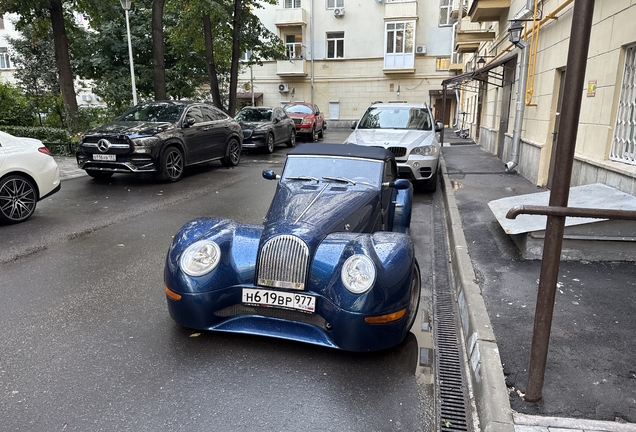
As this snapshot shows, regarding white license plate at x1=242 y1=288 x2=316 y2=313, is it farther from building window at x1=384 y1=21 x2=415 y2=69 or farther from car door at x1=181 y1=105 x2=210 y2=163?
building window at x1=384 y1=21 x2=415 y2=69

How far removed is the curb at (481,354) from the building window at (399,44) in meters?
32.2

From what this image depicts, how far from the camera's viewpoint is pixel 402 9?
111ft

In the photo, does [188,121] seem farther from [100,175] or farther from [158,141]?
[100,175]

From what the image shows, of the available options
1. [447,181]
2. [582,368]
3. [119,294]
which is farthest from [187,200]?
[582,368]

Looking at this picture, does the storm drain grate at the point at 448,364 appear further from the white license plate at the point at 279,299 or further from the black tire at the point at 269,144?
the black tire at the point at 269,144

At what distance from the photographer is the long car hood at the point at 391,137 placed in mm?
9130

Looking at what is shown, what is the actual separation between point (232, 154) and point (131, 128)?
3.79m

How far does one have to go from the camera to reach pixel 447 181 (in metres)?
10.0

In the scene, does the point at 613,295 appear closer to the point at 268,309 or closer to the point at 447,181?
the point at 268,309

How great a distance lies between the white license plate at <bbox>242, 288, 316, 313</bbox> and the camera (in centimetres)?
324

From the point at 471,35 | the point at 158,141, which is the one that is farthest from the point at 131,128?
the point at 471,35

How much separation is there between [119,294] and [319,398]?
8.35 ft

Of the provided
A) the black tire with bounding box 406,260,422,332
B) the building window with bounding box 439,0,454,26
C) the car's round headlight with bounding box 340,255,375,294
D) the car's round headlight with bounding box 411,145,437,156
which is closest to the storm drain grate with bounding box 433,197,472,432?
the black tire with bounding box 406,260,422,332

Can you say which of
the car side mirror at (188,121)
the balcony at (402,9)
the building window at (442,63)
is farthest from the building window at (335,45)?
the car side mirror at (188,121)
